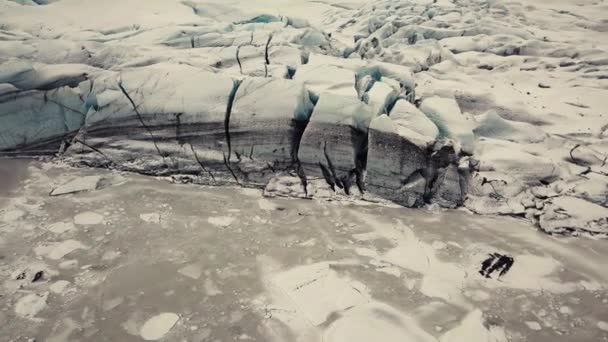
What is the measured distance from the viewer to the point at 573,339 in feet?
9.61

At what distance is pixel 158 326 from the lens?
296 centimetres

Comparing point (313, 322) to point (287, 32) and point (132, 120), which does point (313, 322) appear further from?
point (287, 32)

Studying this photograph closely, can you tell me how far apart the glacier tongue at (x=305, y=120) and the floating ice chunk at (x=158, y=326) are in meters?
2.03

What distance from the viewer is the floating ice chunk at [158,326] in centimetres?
288

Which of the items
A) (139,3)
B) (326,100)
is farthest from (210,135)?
(139,3)

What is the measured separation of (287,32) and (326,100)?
3052 mm

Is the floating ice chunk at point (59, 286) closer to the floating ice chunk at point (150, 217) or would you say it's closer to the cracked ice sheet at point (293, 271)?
the cracked ice sheet at point (293, 271)

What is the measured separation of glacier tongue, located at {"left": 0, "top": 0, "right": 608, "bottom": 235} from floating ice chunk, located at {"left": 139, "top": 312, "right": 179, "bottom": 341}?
203cm

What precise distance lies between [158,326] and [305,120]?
107 inches

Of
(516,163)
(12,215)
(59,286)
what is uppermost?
(516,163)

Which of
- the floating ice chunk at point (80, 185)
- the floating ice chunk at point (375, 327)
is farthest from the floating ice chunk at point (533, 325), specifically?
the floating ice chunk at point (80, 185)

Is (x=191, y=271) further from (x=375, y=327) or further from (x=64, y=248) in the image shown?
(x=375, y=327)

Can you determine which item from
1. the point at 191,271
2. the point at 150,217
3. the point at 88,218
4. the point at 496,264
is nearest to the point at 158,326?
the point at 191,271

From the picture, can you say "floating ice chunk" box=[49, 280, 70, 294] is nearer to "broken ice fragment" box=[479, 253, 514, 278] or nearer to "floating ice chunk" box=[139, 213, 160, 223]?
"floating ice chunk" box=[139, 213, 160, 223]
